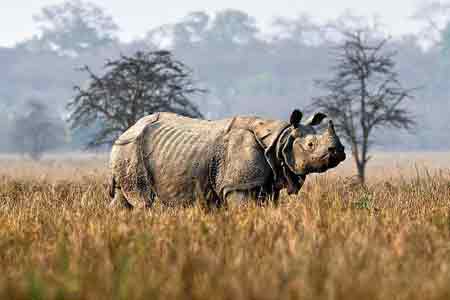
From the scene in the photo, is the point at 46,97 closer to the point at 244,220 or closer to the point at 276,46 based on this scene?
the point at 276,46

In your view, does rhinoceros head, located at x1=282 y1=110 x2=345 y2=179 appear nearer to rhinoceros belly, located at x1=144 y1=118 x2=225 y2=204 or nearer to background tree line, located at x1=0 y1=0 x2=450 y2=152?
rhinoceros belly, located at x1=144 y1=118 x2=225 y2=204

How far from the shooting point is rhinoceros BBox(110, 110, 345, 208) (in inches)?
Result: 261

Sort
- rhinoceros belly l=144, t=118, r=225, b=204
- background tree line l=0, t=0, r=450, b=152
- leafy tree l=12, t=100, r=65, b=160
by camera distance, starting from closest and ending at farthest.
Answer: rhinoceros belly l=144, t=118, r=225, b=204 → leafy tree l=12, t=100, r=65, b=160 → background tree line l=0, t=0, r=450, b=152

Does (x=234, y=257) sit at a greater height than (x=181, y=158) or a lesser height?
lesser

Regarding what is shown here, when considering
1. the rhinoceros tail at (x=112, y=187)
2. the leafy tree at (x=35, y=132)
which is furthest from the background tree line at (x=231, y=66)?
the rhinoceros tail at (x=112, y=187)

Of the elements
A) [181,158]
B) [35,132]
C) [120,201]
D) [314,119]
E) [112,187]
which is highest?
[314,119]

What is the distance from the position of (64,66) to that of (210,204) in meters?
156

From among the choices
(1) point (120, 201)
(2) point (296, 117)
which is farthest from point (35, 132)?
(2) point (296, 117)

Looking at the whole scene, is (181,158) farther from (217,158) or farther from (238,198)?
(238,198)

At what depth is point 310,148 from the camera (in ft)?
21.2

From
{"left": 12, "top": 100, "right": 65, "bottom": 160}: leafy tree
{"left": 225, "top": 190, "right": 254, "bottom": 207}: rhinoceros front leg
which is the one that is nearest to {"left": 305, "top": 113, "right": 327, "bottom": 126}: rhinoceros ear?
{"left": 225, "top": 190, "right": 254, "bottom": 207}: rhinoceros front leg

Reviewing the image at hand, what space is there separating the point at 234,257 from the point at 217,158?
9.97 ft

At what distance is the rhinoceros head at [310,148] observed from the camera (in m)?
6.33

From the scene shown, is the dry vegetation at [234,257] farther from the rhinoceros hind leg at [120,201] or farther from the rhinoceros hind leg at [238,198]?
the rhinoceros hind leg at [120,201]
